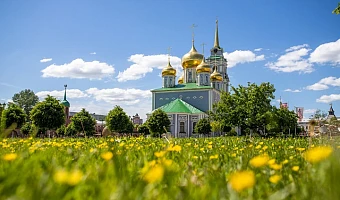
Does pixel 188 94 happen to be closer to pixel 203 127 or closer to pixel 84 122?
pixel 203 127

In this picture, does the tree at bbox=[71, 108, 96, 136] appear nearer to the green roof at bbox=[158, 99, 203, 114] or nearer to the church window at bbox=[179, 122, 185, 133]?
the green roof at bbox=[158, 99, 203, 114]

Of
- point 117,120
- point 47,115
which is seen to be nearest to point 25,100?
point 117,120

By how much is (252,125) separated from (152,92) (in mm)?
34495

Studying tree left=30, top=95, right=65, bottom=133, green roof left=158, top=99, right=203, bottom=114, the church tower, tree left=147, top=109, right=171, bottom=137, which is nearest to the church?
green roof left=158, top=99, right=203, bottom=114

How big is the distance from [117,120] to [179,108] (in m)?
11.6

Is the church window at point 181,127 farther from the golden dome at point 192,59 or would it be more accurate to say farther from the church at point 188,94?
the golden dome at point 192,59

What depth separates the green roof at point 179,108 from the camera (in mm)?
54059

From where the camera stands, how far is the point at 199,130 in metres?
51.1

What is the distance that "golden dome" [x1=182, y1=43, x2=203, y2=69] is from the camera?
6425 centimetres

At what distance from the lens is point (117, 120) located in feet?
165

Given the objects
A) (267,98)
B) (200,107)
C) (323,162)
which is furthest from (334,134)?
(200,107)

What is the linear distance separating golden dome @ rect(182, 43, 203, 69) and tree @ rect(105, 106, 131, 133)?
20.3 m

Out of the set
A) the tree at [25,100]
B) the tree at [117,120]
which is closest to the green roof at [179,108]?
the tree at [117,120]

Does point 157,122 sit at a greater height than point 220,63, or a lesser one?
lesser
